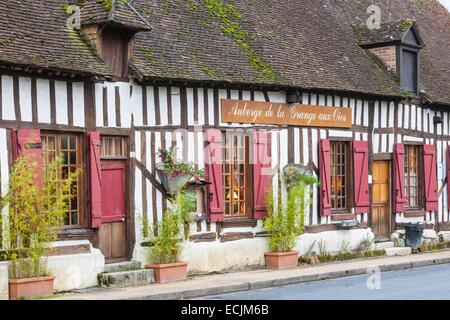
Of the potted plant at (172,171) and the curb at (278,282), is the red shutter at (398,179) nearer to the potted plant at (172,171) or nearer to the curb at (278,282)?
the curb at (278,282)

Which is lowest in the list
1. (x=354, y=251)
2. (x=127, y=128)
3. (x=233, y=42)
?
(x=354, y=251)

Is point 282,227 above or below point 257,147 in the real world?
below

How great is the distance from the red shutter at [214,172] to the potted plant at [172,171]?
0.77m

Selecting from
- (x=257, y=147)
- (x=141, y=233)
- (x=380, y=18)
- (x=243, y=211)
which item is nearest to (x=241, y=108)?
(x=257, y=147)

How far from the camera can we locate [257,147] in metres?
17.7

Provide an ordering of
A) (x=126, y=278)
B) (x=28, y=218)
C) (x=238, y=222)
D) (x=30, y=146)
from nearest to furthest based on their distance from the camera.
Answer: (x=28, y=218) < (x=30, y=146) < (x=126, y=278) < (x=238, y=222)

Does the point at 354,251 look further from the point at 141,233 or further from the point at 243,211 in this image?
the point at 141,233

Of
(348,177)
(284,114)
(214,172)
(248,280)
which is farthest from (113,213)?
(348,177)

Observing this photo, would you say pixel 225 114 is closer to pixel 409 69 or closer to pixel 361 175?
pixel 361 175

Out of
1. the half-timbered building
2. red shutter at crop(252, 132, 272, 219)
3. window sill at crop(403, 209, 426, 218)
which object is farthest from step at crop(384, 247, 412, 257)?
red shutter at crop(252, 132, 272, 219)

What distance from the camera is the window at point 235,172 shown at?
57.0ft

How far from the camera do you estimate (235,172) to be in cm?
1761

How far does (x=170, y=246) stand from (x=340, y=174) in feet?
18.9

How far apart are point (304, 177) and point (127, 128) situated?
4.22 m
